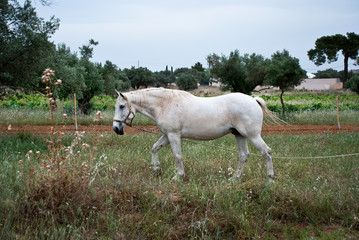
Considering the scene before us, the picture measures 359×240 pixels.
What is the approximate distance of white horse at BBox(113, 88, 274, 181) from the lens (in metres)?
6.13

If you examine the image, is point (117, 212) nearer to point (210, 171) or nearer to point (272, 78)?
point (210, 171)

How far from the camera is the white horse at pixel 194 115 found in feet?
20.1

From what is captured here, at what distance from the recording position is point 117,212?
15.7 ft

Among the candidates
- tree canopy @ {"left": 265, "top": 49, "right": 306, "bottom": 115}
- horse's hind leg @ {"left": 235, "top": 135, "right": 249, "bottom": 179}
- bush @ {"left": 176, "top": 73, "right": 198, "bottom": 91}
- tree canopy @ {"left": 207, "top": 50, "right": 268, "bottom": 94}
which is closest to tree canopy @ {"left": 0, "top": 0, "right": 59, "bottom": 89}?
horse's hind leg @ {"left": 235, "top": 135, "right": 249, "bottom": 179}

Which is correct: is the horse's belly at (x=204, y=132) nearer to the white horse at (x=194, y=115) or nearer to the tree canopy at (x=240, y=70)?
the white horse at (x=194, y=115)

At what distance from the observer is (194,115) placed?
20.4ft

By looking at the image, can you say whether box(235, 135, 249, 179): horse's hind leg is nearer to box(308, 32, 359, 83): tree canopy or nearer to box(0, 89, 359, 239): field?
box(0, 89, 359, 239): field

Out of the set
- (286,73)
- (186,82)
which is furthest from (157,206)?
(186,82)

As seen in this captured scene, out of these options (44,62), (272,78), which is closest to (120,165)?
(44,62)

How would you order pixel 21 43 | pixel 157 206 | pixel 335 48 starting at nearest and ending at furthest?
pixel 157 206 < pixel 21 43 < pixel 335 48

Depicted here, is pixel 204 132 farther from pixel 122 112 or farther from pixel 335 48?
pixel 335 48

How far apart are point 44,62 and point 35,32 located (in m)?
1.02

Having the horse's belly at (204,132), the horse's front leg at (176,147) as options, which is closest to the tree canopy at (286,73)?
the horse's belly at (204,132)

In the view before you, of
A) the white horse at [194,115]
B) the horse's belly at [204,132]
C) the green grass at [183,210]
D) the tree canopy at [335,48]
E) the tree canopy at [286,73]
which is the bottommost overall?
the green grass at [183,210]
